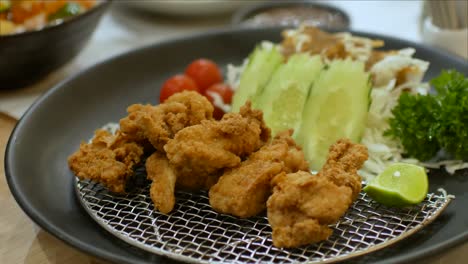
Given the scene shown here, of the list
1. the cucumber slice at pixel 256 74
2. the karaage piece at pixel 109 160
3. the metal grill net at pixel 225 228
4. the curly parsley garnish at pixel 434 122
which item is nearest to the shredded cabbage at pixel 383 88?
the curly parsley garnish at pixel 434 122

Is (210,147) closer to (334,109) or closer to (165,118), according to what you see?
(165,118)

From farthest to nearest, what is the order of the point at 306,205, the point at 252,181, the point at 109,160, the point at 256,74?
the point at 256,74
the point at 109,160
the point at 252,181
the point at 306,205

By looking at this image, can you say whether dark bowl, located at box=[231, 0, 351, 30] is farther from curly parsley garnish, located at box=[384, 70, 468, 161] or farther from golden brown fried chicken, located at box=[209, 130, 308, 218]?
golden brown fried chicken, located at box=[209, 130, 308, 218]

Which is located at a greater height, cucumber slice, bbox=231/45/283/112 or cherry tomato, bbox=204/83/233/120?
cucumber slice, bbox=231/45/283/112

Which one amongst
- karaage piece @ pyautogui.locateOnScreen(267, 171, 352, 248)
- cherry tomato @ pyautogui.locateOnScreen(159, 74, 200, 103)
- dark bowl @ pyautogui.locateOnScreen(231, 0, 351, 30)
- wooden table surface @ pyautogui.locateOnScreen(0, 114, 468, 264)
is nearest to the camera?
karaage piece @ pyautogui.locateOnScreen(267, 171, 352, 248)

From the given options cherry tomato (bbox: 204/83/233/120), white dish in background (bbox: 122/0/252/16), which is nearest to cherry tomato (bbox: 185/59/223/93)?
cherry tomato (bbox: 204/83/233/120)

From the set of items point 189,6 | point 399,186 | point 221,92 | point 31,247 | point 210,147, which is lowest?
point 31,247

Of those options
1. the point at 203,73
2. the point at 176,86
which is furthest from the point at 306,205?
the point at 203,73

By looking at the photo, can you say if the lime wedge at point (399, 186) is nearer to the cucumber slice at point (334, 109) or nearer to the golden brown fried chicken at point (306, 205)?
the golden brown fried chicken at point (306, 205)
